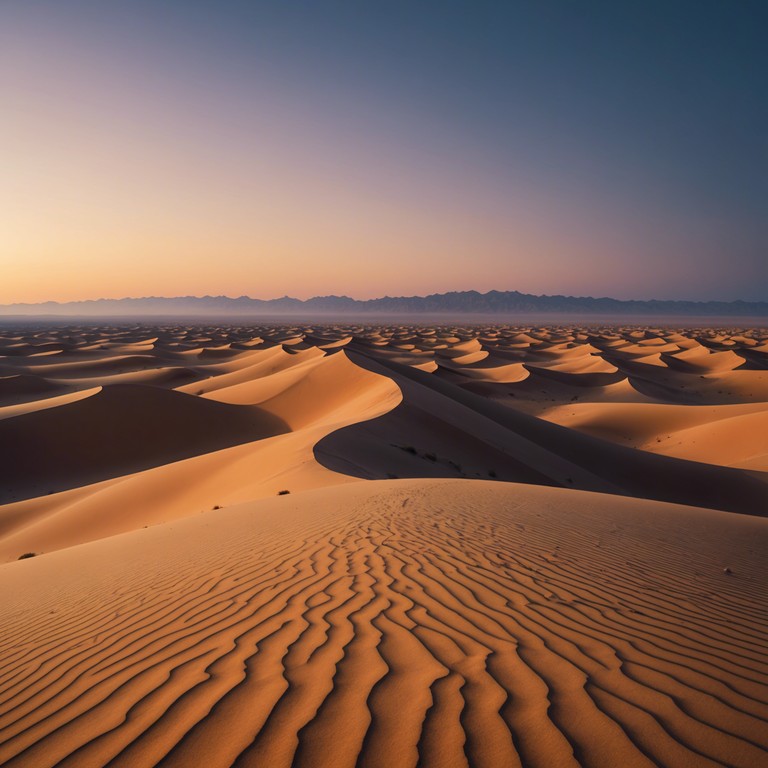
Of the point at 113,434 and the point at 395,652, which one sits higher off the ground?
the point at 395,652

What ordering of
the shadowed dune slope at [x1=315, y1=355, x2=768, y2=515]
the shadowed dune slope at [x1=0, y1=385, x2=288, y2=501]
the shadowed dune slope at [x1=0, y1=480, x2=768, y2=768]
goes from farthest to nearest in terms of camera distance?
the shadowed dune slope at [x1=0, y1=385, x2=288, y2=501] → the shadowed dune slope at [x1=315, y1=355, x2=768, y2=515] → the shadowed dune slope at [x1=0, y1=480, x2=768, y2=768]

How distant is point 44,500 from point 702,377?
45.1m

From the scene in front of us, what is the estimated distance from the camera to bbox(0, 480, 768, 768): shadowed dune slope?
7.22 feet

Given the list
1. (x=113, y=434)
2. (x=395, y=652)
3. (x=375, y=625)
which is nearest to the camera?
(x=395, y=652)

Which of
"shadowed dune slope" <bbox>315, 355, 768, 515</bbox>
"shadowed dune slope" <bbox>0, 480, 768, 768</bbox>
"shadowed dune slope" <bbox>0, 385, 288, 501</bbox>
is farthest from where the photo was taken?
"shadowed dune slope" <bbox>0, 385, 288, 501</bbox>

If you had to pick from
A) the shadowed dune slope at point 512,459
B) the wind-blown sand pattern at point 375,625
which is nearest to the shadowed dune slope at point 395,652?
the wind-blown sand pattern at point 375,625

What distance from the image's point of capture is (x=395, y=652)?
3008 millimetres

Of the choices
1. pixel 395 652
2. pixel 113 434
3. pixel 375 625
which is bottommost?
pixel 113 434

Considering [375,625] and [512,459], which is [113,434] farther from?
[375,625]

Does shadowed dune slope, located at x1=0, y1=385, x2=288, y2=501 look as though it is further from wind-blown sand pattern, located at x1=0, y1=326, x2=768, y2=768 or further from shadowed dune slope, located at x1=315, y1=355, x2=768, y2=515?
shadowed dune slope, located at x1=315, y1=355, x2=768, y2=515

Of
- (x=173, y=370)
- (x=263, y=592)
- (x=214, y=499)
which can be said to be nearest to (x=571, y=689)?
(x=263, y=592)

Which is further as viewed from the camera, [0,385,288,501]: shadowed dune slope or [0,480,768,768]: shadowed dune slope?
[0,385,288,501]: shadowed dune slope

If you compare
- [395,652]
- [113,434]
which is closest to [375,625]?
[395,652]

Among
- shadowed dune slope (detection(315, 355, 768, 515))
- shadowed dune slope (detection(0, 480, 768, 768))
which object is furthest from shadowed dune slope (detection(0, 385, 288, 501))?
shadowed dune slope (detection(0, 480, 768, 768))
